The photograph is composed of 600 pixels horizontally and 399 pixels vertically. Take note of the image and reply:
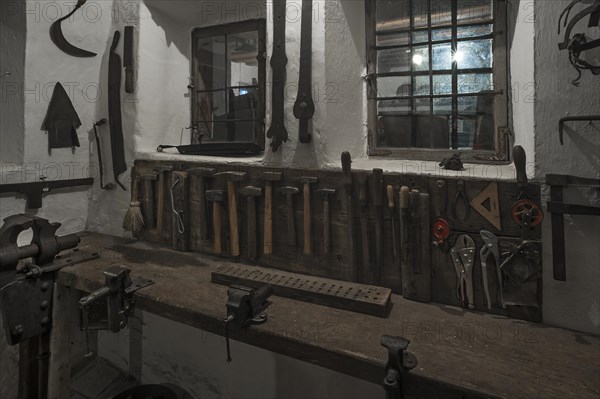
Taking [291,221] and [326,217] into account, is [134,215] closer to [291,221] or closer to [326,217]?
[291,221]

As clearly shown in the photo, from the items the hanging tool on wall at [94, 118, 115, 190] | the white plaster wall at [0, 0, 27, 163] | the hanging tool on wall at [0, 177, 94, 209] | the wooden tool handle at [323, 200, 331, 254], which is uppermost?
the white plaster wall at [0, 0, 27, 163]

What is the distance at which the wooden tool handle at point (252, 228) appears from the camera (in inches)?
64.4

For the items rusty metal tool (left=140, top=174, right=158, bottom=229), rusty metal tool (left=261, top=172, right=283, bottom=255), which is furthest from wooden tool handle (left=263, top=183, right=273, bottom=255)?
rusty metal tool (left=140, top=174, right=158, bottom=229)

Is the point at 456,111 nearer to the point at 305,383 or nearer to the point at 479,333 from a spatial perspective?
the point at 479,333

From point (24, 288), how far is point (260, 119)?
130 cm

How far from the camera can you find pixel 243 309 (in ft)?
3.77

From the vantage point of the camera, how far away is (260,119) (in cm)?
204

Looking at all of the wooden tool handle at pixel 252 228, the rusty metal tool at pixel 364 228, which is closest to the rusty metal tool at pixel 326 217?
the rusty metal tool at pixel 364 228

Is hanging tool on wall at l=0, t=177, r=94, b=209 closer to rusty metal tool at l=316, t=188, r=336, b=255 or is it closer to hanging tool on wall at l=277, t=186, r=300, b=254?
hanging tool on wall at l=277, t=186, r=300, b=254

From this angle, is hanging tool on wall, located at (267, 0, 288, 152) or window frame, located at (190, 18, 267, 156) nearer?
hanging tool on wall, located at (267, 0, 288, 152)

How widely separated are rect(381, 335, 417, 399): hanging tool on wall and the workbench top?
30mm

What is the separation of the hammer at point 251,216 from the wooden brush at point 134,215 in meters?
0.68

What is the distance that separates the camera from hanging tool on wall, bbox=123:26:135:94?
2.02 m

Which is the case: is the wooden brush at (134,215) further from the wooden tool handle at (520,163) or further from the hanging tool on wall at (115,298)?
the wooden tool handle at (520,163)
